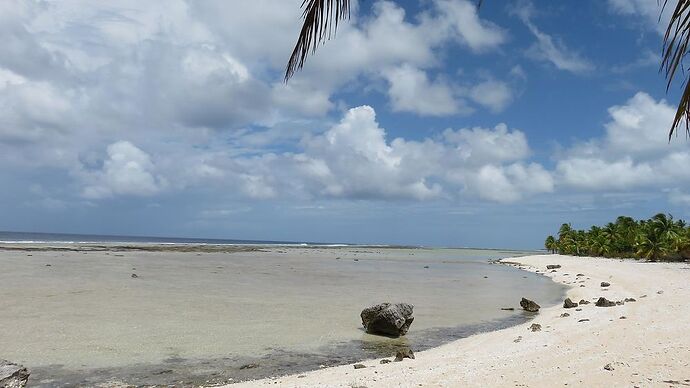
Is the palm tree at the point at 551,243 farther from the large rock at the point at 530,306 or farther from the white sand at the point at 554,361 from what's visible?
the white sand at the point at 554,361

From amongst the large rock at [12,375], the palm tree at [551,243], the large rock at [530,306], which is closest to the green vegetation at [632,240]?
the palm tree at [551,243]

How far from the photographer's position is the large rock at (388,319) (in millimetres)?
14609

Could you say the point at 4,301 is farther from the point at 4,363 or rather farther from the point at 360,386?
the point at 360,386

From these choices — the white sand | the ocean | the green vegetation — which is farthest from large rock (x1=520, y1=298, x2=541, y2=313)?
the green vegetation

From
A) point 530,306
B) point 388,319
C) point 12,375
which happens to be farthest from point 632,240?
point 12,375

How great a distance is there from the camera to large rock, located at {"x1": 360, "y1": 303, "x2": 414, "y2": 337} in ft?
47.9

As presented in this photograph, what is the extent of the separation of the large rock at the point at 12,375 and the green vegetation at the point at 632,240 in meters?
65.8

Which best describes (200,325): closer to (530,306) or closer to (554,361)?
(554,361)

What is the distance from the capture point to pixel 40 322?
602 inches

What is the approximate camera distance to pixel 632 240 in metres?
69.9

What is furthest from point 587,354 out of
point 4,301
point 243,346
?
point 4,301

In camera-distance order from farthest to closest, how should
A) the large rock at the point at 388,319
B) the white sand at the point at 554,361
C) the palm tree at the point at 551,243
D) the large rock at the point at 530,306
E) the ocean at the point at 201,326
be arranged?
1. the palm tree at the point at 551,243
2. the large rock at the point at 530,306
3. the large rock at the point at 388,319
4. the ocean at the point at 201,326
5. the white sand at the point at 554,361

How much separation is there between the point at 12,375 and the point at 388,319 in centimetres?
941

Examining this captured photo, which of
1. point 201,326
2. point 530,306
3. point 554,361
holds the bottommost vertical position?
point 201,326
